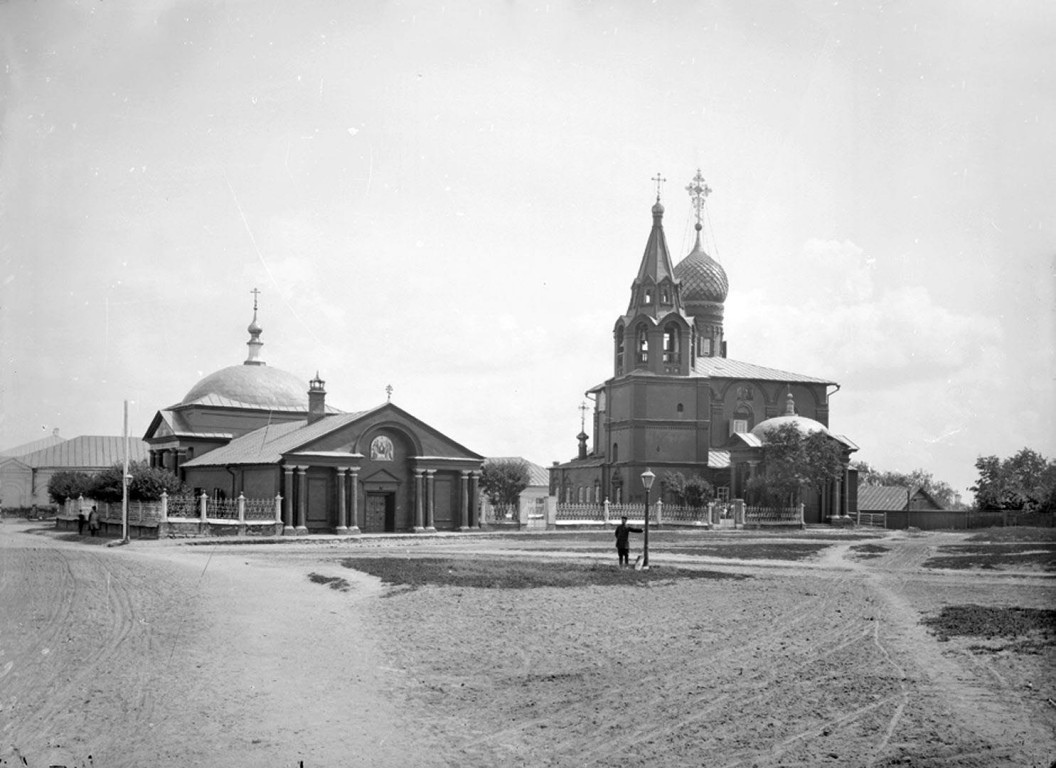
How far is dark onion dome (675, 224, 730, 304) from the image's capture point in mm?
68375

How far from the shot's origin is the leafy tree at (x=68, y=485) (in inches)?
2351

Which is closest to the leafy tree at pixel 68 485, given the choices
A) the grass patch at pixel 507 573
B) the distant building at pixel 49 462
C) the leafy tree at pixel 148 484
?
the distant building at pixel 49 462

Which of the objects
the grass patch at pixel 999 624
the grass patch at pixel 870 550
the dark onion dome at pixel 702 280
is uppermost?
the dark onion dome at pixel 702 280

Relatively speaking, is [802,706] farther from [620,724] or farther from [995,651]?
[995,651]

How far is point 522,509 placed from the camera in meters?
52.4

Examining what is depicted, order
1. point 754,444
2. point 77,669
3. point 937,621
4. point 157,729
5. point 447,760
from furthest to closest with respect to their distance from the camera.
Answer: point 754,444
point 937,621
point 77,669
point 157,729
point 447,760

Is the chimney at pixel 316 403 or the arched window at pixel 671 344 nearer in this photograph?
the chimney at pixel 316 403

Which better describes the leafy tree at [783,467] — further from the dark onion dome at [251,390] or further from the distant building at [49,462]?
the distant building at [49,462]

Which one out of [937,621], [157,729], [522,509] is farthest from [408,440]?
[157,729]

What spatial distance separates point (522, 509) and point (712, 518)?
377 inches

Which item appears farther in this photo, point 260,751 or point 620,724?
point 620,724

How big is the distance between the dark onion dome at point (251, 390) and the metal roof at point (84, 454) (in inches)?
1129

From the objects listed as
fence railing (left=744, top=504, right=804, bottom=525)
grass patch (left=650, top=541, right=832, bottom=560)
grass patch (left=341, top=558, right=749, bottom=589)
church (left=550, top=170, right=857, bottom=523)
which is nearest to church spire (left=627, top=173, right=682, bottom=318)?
church (left=550, top=170, right=857, bottom=523)

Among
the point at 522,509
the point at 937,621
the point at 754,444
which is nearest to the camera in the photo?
the point at 937,621
